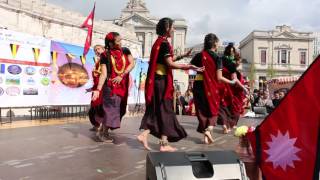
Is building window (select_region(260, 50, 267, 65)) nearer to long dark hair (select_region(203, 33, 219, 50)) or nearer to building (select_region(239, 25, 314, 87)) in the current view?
building (select_region(239, 25, 314, 87))

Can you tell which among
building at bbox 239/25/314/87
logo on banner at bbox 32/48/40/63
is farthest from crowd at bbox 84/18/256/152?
building at bbox 239/25/314/87

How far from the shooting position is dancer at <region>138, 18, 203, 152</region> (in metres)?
6.17

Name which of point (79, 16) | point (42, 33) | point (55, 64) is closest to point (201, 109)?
point (55, 64)

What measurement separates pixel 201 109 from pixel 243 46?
3718 inches

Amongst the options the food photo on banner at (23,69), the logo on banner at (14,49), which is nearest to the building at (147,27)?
the food photo on banner at (23,69)

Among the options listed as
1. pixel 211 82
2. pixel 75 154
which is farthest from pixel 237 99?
pixel 75 154

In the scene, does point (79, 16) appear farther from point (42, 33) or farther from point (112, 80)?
point (112, 80)

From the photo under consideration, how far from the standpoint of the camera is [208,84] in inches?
296

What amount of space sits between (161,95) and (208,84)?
1.52m

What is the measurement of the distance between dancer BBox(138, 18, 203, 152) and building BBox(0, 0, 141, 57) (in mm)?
12394

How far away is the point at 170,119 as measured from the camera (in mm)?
6238

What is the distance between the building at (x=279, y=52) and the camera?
283 feet

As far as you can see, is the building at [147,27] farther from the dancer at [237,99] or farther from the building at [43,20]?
the dancer at [237,99]

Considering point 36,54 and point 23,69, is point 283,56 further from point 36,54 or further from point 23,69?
point 23,69
